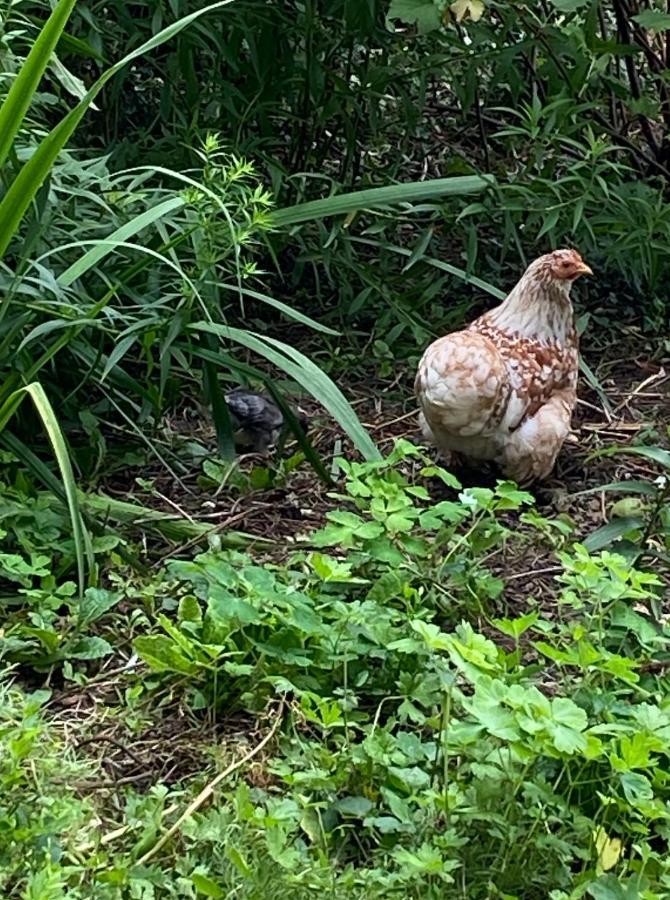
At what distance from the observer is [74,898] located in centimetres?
151

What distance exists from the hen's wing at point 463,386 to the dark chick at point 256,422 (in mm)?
431

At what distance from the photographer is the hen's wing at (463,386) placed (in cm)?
257

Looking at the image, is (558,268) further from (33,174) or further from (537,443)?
(33,174)

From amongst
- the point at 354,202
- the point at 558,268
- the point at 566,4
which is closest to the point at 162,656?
the point at 354,202

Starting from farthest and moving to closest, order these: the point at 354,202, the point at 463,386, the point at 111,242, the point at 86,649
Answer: the point at 354,202 < the point at 463,386 < the point at 111,242 < the point at 86,649

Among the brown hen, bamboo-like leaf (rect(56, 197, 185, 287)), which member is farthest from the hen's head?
bamboo-like leaf (rect(56, 197, 185, 287))

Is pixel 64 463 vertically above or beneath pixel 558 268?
above

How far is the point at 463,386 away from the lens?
2.56 meters

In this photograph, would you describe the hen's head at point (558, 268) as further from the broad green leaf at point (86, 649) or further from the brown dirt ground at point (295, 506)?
the broad green leaf at point (86, 649)

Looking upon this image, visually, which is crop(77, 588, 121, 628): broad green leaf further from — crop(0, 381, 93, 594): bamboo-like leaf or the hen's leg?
the hen's leg

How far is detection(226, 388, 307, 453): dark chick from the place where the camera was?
293cm

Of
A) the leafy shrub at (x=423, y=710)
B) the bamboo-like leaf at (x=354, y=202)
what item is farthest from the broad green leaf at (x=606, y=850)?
the bamboo-like leaf at (x=354, y=202)

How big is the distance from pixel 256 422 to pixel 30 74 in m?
1.05

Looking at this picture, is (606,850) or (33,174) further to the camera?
(33,174)
